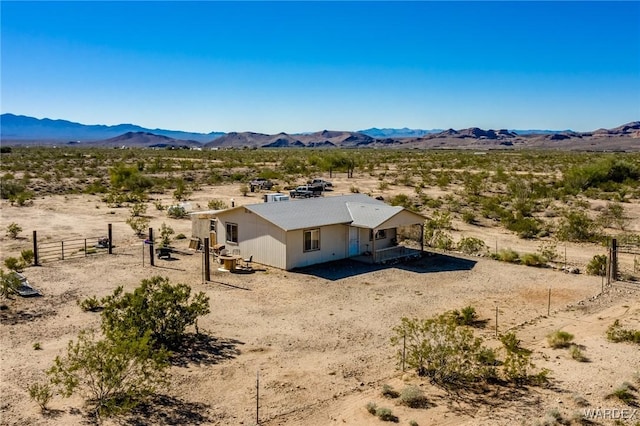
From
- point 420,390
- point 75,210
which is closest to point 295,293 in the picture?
point 420,390

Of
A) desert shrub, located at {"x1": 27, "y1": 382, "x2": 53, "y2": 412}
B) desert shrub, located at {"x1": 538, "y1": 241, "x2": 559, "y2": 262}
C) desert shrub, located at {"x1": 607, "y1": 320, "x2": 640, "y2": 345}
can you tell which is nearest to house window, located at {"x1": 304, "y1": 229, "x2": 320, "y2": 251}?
desert shrub, located at {"x1": 538, "y1": 241, "x2": 559, "y2": 262}

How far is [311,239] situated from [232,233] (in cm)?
383

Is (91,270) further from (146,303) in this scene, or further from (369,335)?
(369,335)

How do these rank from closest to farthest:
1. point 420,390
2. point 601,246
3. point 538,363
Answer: point 420,390
point 538,363
point 601,246

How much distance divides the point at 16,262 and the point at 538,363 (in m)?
19.9

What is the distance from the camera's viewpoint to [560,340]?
49.5 ft

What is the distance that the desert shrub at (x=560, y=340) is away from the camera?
1507 cm

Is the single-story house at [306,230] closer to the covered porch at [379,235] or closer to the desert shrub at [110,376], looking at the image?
the covered porch at [379,235]

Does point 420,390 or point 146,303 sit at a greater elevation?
point 146,303

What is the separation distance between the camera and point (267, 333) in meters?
16.0

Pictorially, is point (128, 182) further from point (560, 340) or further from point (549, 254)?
point (560, 340)

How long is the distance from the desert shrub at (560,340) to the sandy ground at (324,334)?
0.29 metres

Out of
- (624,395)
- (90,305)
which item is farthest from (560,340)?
(90,305)

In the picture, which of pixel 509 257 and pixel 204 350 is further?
pixel 509 257
